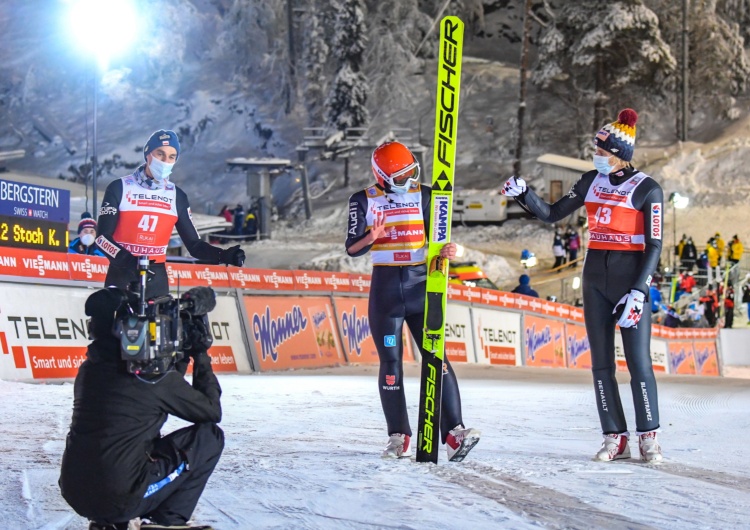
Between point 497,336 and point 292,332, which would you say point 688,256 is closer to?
point 497,336

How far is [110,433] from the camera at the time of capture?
426 cm

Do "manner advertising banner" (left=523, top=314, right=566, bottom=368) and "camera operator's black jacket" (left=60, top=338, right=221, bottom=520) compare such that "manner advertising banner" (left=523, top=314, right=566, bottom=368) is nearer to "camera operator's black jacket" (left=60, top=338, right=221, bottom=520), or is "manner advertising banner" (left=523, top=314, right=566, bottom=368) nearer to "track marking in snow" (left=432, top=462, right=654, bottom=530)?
"track marking in snow" (left=432, top=462, right=654, bottom=530)

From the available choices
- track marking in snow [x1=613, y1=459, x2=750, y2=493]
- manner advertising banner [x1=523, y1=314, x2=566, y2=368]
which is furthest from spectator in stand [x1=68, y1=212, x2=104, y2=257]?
track marking in snow [x1=613, y1=459, x2=750, y2=493]

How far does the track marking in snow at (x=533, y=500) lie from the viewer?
4.92 meters

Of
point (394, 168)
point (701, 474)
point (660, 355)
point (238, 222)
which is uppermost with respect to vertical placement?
point (238, 222)

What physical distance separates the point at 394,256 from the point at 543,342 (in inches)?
572

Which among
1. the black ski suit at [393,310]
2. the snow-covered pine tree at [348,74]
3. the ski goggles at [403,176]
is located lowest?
the black ski suit at [393,310]

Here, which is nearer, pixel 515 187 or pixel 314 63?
pixel 515 187

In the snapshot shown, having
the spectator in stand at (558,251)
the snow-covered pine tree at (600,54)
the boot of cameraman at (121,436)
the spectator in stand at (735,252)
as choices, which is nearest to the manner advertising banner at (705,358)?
the spectator in stand at (735,252)

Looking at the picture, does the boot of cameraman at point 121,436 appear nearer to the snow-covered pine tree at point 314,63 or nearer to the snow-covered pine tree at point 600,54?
the snow-covered pine tree at point 600,54

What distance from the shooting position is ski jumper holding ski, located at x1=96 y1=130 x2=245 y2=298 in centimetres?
757

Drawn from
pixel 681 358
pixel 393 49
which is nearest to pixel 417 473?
pixel 681 358

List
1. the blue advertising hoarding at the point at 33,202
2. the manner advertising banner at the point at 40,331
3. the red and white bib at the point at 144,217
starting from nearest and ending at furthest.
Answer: the red and white bib at the point at 144,217
the manner advertising banner at the point at 40,331
the blue advertising hoarding at the point at 33,202

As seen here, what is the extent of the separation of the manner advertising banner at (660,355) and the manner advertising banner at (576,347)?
137cm
